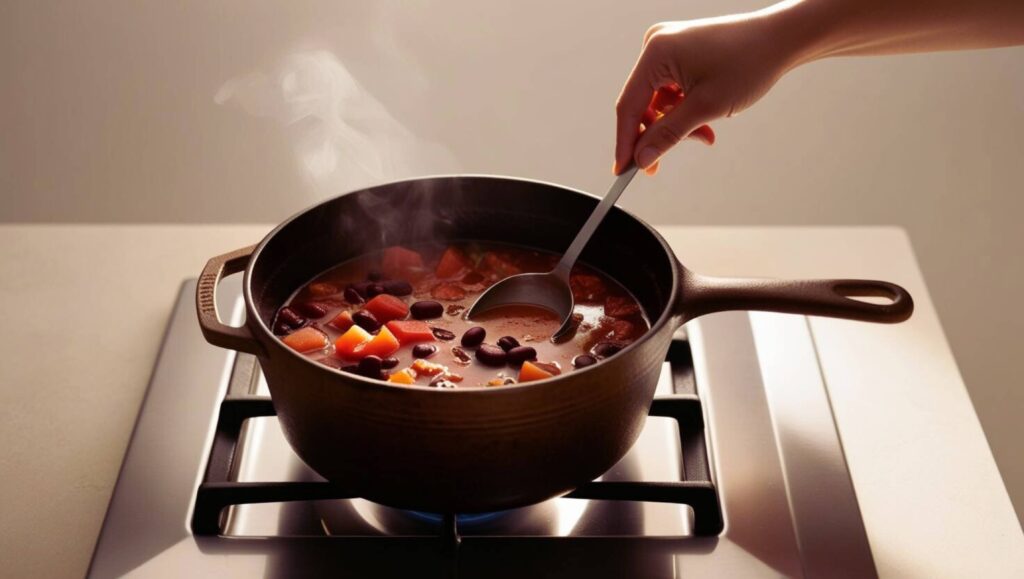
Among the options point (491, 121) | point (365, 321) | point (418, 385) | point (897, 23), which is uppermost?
point (491, 121)

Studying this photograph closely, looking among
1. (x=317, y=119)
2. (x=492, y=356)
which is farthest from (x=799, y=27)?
(x=317, y=119)

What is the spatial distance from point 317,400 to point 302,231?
47 centimetres

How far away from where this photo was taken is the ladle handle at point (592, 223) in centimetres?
152

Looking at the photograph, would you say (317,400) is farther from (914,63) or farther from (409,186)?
(914,63)

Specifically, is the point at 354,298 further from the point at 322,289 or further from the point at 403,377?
the point at 403,377

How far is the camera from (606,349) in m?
1.50

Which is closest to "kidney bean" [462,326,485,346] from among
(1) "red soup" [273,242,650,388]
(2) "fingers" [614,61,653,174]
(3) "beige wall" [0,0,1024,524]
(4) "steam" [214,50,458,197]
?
(1) "red soup" [273,242,650,388]

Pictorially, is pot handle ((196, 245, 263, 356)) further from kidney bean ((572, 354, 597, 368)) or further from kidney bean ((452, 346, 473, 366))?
kidney bean ((572, 354, 597, 368))

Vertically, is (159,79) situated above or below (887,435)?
above

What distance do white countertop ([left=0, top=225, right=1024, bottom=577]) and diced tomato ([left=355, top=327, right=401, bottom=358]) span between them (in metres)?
0.37

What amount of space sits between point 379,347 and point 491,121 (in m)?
2.73

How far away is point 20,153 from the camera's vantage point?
4.19 m

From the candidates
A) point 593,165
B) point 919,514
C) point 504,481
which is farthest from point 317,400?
point 593,165

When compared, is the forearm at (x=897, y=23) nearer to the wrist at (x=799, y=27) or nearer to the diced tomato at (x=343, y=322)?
the wrist at (x=799, y=27)
